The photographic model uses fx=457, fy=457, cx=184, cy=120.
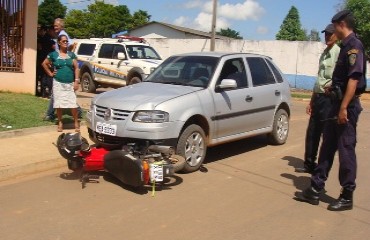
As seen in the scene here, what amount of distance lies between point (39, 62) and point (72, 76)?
4192 millimetres

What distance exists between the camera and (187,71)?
282 inches

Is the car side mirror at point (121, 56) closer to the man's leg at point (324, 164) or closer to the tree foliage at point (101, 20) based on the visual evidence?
the man's leg at point (324, 164)

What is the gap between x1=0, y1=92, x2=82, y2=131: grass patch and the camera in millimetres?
8219

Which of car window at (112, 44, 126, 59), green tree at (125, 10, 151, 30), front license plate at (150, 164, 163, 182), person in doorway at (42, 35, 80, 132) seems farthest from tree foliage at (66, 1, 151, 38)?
front license plate at (150, 164, 163, 182)

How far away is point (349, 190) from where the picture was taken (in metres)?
4.97

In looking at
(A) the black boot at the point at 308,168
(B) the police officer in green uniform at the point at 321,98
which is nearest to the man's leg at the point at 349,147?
(B) the police officer in green uniform at the point at 321,98

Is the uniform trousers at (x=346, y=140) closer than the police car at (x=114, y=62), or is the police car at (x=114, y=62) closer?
the uniform trousers at (x=346, y=140)

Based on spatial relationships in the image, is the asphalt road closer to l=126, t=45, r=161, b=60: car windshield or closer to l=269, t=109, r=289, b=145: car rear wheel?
l=269, t=109, r=289, b=145: car rear wheel

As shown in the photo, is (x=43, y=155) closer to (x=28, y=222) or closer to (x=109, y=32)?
(x=28, y=222)

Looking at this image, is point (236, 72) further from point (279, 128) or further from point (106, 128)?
point (106, 128)

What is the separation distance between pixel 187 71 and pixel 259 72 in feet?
4.68

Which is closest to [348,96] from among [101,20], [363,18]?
[363,18]

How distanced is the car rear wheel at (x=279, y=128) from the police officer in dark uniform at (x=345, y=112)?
3.00 meters

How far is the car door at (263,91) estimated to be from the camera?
7.55 m
